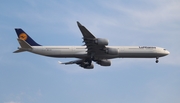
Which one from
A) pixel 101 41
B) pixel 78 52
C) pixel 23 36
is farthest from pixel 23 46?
pixel 101 41

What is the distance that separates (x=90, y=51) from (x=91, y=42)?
3487 mm

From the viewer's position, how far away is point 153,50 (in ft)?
284

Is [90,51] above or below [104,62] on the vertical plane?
above

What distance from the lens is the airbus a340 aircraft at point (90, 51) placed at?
81.9 m

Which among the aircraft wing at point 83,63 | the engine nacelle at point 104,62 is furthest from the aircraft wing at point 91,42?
the aircraft wing at point 83,63

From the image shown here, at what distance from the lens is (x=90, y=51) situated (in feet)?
272

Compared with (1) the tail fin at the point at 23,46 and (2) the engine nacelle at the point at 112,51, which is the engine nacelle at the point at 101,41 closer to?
(2) the engine nacelle at the point at 112,51

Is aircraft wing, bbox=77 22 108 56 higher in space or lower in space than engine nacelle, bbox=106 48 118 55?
higher

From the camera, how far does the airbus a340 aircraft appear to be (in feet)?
269

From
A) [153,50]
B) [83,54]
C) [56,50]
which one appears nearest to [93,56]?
[83,54]

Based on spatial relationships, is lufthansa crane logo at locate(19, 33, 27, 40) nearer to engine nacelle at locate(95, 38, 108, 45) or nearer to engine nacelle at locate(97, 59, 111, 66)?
engine nacelle at locate(97, 59, 111, 66)

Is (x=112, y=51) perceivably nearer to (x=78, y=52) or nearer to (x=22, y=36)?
(x=78, y=52)

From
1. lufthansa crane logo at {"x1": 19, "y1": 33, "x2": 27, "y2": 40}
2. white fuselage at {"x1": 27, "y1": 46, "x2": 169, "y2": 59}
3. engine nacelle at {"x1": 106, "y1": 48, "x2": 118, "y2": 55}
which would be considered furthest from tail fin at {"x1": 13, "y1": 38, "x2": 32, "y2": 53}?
engine nacelle at {"x1": 106, "y1": 48, "x2": 118, "y2": 55}

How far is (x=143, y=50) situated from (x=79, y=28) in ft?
56.0
